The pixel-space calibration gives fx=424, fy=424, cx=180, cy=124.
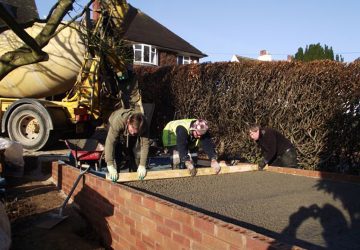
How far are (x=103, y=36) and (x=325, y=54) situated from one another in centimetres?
2776

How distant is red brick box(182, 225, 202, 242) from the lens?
331cm

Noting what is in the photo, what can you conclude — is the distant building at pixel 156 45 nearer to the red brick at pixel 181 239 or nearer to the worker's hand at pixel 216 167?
the worker's hand at pixel 216 167

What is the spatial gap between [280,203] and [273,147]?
95.0 inches

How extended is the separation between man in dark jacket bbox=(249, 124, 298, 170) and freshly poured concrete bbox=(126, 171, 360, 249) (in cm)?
66

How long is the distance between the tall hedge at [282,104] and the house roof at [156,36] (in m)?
20.0

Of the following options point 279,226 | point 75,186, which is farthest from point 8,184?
point 279,226

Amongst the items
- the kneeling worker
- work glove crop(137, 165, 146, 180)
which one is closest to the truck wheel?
the kneeling worker

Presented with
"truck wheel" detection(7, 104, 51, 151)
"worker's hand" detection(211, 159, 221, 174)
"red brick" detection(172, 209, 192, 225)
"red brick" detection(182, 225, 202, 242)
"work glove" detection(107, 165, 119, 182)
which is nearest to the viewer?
"red brick" detection(182, 225, 202, 242)

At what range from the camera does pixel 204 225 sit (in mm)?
3256

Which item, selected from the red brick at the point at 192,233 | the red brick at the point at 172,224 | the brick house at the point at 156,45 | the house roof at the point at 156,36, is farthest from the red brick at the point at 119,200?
the house roof at the point at 156,36

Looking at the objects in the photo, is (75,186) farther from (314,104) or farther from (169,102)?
(169,102)

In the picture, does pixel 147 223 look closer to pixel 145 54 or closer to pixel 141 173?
→ pixel 141 173

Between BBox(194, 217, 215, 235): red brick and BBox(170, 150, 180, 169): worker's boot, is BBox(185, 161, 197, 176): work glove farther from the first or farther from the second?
BBox(194, 217, 215, 235): red brick

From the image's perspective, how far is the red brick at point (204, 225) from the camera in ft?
10.4
